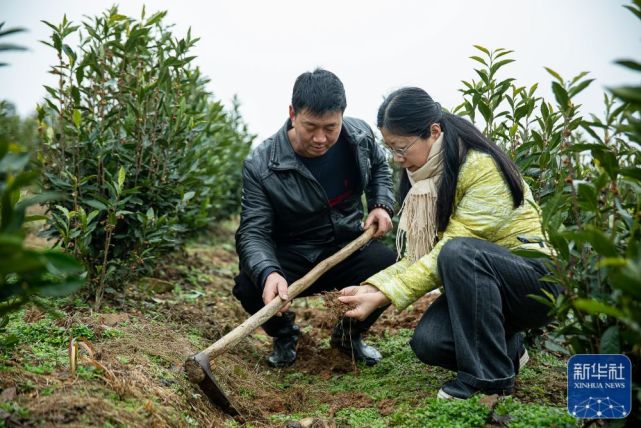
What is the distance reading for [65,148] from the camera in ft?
12.6

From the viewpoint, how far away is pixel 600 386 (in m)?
2.14

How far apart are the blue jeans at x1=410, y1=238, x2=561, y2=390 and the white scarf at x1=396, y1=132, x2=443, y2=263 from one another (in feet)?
0.97

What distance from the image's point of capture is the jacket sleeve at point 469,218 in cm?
301

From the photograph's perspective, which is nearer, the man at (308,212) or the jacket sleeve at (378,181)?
the man at (308,212)

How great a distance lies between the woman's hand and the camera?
10.3 feet

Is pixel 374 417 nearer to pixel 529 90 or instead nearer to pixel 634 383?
pixel 634 383

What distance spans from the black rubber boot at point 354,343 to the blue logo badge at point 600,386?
173 cm

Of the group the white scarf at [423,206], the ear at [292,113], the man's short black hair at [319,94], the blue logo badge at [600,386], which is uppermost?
the man's short black hair at [319,94]

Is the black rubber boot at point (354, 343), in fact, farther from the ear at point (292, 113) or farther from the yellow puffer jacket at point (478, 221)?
the ear at point (292, 113)

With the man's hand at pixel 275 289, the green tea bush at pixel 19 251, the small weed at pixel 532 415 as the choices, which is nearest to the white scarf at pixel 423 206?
the man's hand at pixel 275 289

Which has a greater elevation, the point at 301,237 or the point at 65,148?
the point at 65,148

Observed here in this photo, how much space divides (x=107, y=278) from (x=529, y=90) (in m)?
2.89

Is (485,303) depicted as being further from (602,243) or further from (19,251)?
(19,251)

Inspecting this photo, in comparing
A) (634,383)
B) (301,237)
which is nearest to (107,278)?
(301,237)
